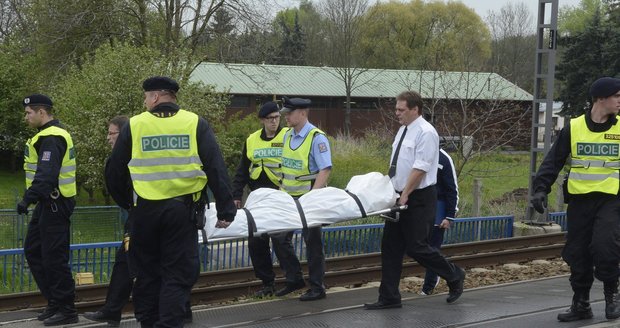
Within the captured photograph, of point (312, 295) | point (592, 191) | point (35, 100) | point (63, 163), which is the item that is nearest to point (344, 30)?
point (312, 295)

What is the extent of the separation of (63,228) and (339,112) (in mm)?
50159

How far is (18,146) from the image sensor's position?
3322 cm

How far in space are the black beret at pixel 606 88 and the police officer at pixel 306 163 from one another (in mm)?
2638

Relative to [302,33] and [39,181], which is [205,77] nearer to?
[302,33]

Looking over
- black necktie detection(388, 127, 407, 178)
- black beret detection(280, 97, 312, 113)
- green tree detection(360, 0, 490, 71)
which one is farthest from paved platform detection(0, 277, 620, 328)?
green tree detection(360, 0, 490, 71)

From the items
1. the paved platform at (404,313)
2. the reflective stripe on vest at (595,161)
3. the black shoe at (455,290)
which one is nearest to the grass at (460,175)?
the paved platform at (404,313)

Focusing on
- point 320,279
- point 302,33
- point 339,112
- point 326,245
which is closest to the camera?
point 320,279

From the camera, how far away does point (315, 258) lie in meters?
8.80

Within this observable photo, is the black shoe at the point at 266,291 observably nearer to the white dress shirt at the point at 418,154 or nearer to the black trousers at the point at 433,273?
the black trousers at the point at 433,273

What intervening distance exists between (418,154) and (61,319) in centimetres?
352

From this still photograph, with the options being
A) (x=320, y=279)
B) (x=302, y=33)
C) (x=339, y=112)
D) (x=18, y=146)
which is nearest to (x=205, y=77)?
(x=339, y=112)

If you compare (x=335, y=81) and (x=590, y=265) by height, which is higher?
(x=335, y=81)

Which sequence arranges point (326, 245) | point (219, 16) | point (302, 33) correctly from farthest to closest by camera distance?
1. point (302, 33)
2. point (219, 16)
3. point (326, 245)

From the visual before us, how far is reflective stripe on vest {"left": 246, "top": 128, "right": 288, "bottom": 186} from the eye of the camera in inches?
354
